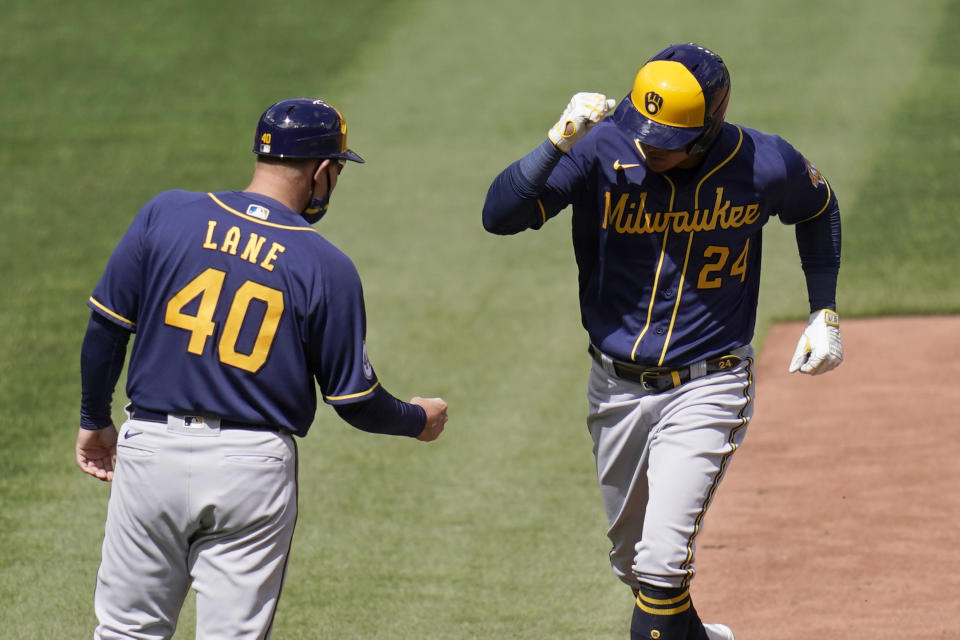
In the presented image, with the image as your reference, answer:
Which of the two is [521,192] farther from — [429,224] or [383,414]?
[429,224]

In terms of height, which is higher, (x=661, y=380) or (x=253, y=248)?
(x=253, y=248)

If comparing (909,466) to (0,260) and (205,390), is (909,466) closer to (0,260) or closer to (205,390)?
Answer: (205,390)

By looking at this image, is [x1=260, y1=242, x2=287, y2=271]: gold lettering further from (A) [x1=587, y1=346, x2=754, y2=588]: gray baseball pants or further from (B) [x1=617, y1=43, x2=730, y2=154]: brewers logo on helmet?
(A) [x1=587, y1=346, x2=754, y2=588]: gray baseball pants

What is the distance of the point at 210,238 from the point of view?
3676mm

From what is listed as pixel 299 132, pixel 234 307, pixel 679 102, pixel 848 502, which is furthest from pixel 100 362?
pixel 848 502

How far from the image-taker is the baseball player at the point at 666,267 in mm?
4305

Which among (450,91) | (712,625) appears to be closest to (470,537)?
(712,625)

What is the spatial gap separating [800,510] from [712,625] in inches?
69.7

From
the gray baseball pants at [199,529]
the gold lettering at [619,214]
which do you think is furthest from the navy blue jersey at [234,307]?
the gold lettering at [619,214]

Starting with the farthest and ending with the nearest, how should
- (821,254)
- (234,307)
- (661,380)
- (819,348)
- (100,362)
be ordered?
(821,254) < (819,348) < (661,380) < (100,362) < (234,307)

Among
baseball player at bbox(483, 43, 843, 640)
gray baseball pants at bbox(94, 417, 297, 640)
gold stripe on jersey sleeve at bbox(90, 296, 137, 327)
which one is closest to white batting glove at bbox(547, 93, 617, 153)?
baseball player at bbox(483, 43, 843, 640)

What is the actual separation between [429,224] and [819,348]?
6.12 metres

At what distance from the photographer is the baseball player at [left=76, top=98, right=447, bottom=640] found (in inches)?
144

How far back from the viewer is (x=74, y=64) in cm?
1340
